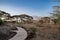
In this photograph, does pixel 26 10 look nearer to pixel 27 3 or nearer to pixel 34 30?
pixel 27 3

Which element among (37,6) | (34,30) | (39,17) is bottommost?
(34,30)

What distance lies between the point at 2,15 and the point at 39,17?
157cm

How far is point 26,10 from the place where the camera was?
6.65 m

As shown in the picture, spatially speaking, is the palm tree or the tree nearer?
the tree

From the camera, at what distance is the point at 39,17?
660cm

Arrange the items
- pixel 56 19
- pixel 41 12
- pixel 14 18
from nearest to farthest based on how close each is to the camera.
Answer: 1. pixel 56 19
2. pixel 41 12
3. pixel 14 18

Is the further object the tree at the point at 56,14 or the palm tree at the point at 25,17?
the palm tree at the point at 25,17

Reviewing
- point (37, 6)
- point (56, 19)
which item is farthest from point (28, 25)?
point (56, 19)

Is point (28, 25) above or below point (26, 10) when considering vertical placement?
below

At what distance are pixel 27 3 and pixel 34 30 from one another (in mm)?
1211

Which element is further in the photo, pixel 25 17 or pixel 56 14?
pixel 25 17

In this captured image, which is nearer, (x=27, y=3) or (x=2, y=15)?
(x=27, y=3)

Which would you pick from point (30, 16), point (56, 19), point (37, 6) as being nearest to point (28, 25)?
point (30, 16)

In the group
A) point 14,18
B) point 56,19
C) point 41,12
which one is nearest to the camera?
point 56,19
